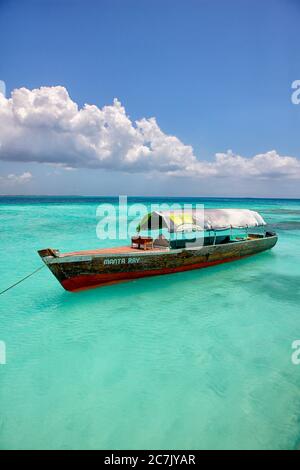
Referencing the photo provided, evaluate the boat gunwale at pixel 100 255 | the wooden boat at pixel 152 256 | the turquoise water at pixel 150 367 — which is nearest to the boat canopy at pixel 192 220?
the wooden boat at pixel 152 256

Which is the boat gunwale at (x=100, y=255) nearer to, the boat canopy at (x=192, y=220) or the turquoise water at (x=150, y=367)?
the boat canopy at (x=192, y=220)

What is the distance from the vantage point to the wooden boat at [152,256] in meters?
8.79

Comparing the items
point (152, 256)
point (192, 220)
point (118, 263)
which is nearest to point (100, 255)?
point (118, 263)

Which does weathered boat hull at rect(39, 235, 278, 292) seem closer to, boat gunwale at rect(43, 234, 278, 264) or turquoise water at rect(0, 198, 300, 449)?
boat gunwale at rect(43, 234, 278, 264)

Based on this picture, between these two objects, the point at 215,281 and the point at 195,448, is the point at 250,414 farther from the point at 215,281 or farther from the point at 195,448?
the point at 215,281

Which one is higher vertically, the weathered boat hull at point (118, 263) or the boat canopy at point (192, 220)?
the boat canopy at point (192, 220)

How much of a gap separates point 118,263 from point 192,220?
3515mm

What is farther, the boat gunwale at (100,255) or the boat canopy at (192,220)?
the boat canopy at (192,220)

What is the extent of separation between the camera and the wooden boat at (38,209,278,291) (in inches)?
346

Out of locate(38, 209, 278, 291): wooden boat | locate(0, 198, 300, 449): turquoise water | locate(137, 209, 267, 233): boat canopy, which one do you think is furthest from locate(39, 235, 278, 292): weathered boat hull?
locate(137, 209, 267, 233): boat canopy

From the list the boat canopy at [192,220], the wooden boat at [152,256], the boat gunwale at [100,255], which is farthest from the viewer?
the boat canopy at [192,220]

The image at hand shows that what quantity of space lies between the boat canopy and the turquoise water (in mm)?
2102

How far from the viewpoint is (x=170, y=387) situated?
17.2 ft

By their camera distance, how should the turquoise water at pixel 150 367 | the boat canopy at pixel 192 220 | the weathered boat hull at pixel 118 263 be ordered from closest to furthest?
the turquoise water at pixel 150 367 < the weathered boat hull at pixel 118 263 < the boat canopy at pixel 192 220
